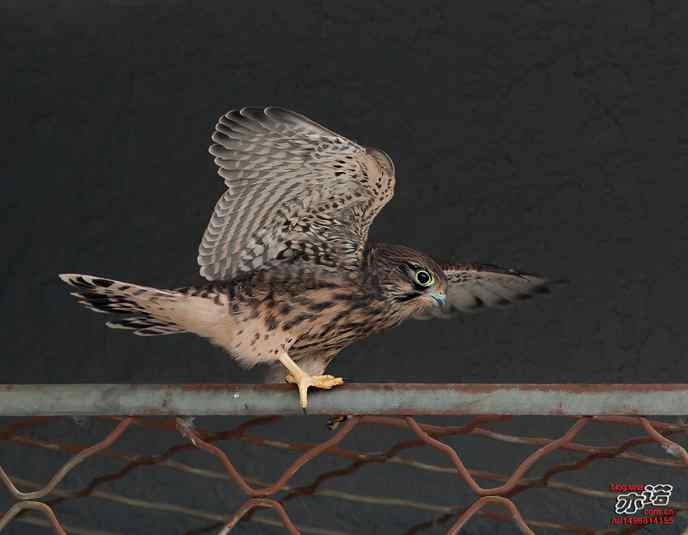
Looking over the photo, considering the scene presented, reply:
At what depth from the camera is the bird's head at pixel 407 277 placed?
8.91 ft

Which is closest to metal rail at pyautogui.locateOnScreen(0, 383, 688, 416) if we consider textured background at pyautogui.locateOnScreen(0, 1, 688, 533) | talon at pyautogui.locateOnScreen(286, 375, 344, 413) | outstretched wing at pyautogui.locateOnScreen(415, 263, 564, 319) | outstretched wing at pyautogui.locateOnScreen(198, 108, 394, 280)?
talon at pyautogui.locateOnScreen(286, 375, 344, 413)

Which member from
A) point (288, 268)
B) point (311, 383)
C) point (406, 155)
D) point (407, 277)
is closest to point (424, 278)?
point (407, 277)

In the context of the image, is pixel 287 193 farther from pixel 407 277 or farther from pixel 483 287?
pixel 483 287

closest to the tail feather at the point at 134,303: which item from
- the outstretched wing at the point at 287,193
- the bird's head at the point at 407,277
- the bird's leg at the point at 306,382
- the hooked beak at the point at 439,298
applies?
the outstretched wing at the point at 287,193

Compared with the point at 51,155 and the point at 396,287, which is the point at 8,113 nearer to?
the point at 51,155

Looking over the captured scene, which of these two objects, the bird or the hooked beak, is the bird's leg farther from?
the hooked beak

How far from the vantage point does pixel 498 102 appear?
3.45m

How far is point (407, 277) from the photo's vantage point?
2.72 meters

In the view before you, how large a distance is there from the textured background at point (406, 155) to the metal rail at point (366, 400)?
127 centimetres

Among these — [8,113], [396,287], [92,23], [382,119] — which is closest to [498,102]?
[382,119]

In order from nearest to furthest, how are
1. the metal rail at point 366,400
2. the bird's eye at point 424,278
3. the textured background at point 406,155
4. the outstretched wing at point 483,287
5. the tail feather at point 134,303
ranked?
the metal rail at point 366,400, the tail feather at point 134,303, the bird's eye at point 424,278, the outstretched wing at point 483,287, the textured background at point 406,155

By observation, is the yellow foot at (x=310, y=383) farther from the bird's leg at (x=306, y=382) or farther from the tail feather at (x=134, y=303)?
the tail feather at (x=134, y=303)

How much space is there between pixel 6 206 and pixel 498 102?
1432mm

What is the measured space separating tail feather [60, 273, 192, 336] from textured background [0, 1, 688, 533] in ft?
2.74
